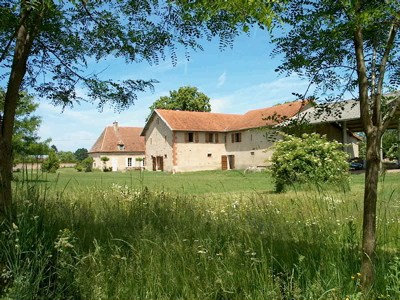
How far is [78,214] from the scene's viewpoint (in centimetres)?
552

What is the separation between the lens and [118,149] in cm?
6369

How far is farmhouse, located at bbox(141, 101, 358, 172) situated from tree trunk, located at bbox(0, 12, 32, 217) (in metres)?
38.7

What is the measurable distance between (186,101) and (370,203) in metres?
56.1

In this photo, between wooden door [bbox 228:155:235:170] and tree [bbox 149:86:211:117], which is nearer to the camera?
wooden door [bbox 228:155:235:170]

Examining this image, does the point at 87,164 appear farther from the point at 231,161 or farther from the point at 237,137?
the point at 237,137

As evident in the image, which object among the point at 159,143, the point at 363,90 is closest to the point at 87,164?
the point at 159,143

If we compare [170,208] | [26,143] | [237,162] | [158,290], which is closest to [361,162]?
[237,162]

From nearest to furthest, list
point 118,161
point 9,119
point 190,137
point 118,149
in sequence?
point 9,119, point 190,137, point 118,161, point 118,149

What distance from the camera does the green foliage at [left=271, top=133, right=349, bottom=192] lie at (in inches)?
539

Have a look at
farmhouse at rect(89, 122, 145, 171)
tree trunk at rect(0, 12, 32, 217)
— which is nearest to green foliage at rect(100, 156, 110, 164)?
farmhouse at rect(89, 122, 145, 171)

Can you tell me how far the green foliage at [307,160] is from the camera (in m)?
→ 13.7

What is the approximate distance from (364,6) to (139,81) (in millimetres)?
3032

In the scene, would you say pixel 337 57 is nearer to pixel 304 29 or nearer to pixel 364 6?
pixel 304 29

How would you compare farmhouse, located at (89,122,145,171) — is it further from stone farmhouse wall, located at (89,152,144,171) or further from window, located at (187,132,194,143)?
window, located at (187,132,194,143)
